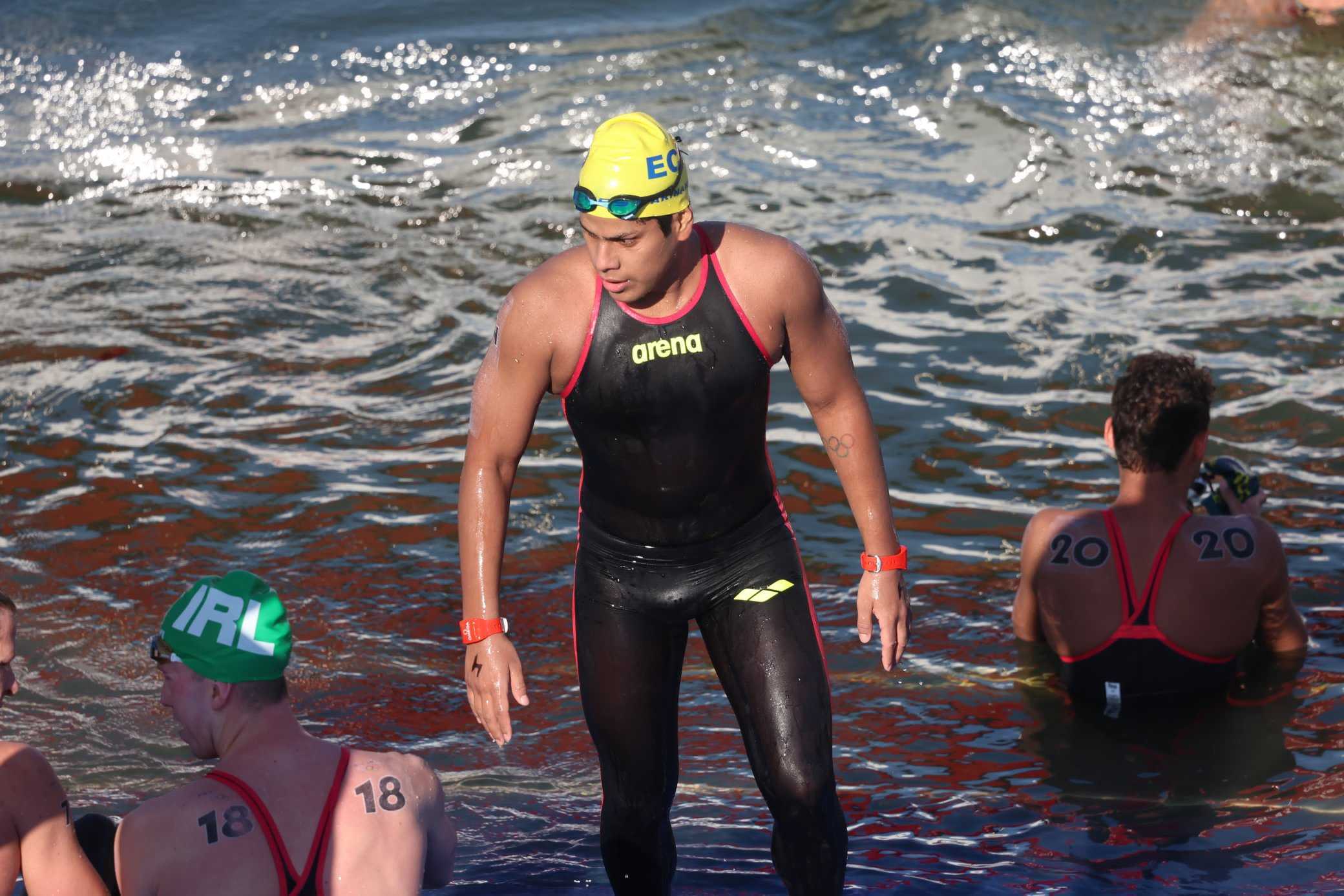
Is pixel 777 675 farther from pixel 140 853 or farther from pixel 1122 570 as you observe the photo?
pixel 1122 570

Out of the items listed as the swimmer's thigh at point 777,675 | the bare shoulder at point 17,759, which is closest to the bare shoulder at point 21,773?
the bare shoulder at point 17,759

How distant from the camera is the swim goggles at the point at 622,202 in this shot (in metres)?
4.07

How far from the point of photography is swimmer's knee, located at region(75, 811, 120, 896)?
441cm

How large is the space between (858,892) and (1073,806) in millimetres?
1171

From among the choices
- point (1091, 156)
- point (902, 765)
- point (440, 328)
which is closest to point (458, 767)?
point (902, 765)

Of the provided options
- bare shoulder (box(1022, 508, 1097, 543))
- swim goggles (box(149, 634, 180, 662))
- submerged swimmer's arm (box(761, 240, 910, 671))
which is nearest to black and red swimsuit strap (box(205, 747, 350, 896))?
swim goggles (box(149, 634, 180, 662))

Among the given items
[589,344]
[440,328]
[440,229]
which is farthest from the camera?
[440,229]

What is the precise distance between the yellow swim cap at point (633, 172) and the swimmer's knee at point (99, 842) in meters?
2.41

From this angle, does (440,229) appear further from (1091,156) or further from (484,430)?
(484,430)

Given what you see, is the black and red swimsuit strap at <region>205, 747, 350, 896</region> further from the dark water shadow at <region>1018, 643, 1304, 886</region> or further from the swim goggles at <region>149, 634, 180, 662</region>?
the dark water shadow at <region>1018, 643, 1304, 886</region>

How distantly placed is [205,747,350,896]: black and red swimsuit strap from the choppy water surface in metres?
1.98

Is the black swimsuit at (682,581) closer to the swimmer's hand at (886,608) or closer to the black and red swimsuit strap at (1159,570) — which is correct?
the swimmer's hand at (886,608)

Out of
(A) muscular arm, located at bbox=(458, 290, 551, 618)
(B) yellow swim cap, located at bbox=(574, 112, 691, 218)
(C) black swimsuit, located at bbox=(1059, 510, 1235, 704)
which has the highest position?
(B) yellow swim cap, located at bbox=(574, 112, 691, 218)

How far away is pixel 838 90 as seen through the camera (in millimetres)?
17344
